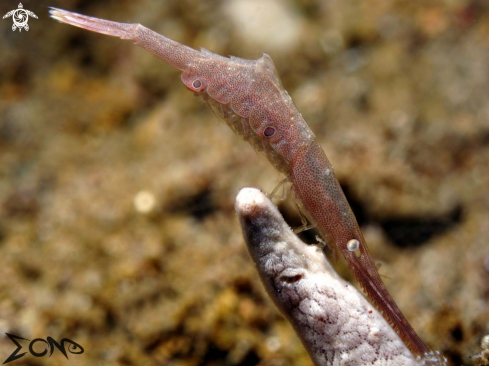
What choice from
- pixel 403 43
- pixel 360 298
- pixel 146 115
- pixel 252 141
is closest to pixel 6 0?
pixel 146 115

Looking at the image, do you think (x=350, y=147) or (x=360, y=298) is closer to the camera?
(x=360, y=298)

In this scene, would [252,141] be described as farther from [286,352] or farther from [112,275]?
[112,275]

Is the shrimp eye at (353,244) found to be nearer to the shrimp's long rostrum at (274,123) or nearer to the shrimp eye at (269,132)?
the shrimp's long rostrum at (274,123)

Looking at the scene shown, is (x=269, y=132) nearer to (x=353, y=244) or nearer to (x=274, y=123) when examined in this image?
(x=274, y=123)

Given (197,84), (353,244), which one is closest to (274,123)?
(197,84)

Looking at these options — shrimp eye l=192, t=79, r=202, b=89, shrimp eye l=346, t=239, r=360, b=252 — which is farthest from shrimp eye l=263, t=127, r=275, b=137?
shrimp eye l=346, t=239, r=360, b=252

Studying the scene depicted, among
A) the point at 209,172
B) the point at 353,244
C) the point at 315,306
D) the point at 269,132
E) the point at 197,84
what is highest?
the point at 209,172
